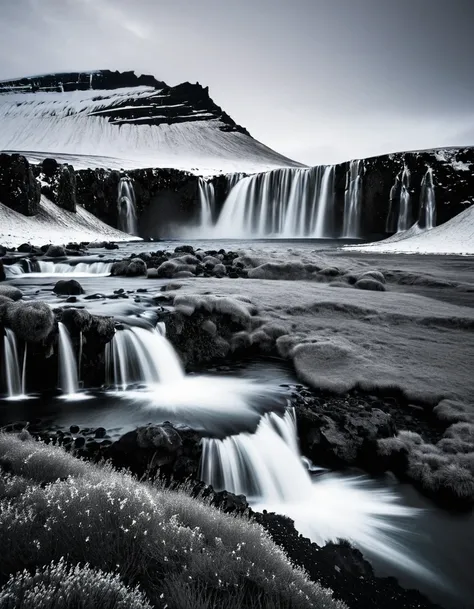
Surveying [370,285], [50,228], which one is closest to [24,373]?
[370,285]

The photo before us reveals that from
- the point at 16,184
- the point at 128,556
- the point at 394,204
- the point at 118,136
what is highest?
the point at 118,136

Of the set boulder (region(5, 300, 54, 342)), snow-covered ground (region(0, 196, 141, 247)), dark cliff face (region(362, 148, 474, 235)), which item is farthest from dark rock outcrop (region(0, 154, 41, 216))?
dark cliff face (region(362, 148, 474, 235))

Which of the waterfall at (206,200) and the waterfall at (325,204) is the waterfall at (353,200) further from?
the waterfall at (206,200)

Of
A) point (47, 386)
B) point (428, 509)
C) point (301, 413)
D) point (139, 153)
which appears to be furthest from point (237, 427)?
point (139, 153)

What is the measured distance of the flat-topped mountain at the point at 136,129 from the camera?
460 ft

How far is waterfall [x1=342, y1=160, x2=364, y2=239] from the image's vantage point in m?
55.3

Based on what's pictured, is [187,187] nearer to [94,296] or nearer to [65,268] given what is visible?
[65,268]

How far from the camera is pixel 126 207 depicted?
64.9 metres

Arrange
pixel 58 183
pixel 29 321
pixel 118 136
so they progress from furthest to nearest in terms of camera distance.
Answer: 1. pixel 118 136
2. pixel 58 183
3. pixel 29 321

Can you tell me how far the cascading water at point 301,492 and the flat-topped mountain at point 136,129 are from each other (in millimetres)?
114028

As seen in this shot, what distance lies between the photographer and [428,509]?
5.58 metres

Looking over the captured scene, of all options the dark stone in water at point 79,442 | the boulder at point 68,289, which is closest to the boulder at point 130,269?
the boulder at point 68,289

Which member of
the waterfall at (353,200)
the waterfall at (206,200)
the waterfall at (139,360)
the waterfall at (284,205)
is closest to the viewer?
the waterfall at (139,360)

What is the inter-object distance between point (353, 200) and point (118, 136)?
414ft
